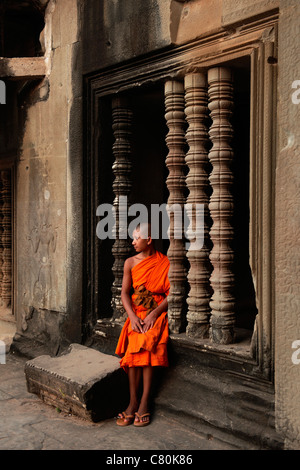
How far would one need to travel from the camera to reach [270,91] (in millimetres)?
3600

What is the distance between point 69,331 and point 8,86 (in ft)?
10.7

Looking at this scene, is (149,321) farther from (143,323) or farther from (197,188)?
(197,188)

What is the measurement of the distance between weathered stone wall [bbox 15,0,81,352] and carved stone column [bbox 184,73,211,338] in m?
1.42

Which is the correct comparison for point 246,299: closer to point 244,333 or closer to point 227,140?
point 244,333

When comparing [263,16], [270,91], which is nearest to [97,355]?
[270,91]

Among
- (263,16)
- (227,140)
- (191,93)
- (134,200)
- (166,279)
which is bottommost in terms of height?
(166,279)

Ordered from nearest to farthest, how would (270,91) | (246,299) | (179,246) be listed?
(270,91), (179,246), (246,299)

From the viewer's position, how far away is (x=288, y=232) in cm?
331

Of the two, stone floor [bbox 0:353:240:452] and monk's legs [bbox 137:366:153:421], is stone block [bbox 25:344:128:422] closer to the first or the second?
stone floor [bbox 0:353:240:452]

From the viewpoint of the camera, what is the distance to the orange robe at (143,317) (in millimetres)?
4277

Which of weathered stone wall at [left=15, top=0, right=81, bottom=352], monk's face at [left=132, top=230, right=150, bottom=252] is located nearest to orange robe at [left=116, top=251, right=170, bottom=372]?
monk's face at [left=132, top=230, right=150, bottom=252]

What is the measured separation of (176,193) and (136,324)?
114 cm

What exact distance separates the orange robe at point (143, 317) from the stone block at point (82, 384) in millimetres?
180

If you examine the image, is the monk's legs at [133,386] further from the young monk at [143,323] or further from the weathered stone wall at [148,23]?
the weathered stone wall at [148,23]
